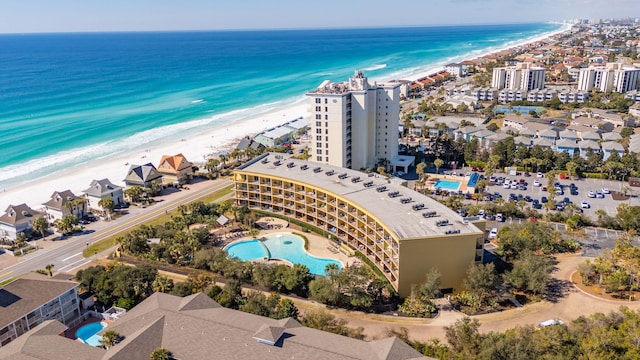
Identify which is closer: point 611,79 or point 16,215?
point 16,215

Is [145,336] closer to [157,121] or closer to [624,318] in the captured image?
[624,318]

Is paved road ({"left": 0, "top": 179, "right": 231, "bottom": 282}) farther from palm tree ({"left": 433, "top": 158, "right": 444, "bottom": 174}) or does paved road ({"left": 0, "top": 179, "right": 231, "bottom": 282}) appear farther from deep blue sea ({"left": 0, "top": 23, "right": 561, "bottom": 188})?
palm tree ({"left": 433, "top": 158, "right": 444, "bottom": 174})

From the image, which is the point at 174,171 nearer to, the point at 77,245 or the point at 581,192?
the point at 77,245

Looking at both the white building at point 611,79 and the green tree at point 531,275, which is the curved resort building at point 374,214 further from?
the white building at point 611,79

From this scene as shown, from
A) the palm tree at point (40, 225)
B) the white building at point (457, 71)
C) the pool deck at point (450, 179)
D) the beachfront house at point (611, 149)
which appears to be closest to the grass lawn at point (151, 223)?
the palm tree at point (40, 225)

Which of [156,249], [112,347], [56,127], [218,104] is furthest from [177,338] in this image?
[218,104]

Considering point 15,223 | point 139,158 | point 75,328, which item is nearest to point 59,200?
point 15,223

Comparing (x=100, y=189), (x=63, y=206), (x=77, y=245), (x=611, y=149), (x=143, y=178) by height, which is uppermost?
(x=611, y=149)
